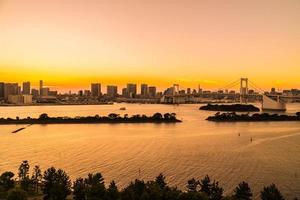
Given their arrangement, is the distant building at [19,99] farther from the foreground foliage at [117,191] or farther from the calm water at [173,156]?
the foreground foliage at [117,191]

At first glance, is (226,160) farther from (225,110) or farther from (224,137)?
(225,110)

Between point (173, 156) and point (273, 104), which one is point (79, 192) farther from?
point (273, 104)

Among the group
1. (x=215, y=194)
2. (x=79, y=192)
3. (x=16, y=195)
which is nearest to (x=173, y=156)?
(x=215, y=194)

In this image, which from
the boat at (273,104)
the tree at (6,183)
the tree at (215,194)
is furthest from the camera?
the boat at (273,104)

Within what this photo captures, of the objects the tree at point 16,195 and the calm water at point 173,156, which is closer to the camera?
the tree at point 16,195

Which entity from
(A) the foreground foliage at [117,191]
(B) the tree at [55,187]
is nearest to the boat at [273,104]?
(A) the foreground foliage at [117,191]

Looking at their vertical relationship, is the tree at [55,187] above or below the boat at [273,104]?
below

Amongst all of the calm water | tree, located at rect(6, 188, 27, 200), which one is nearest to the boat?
the calm water

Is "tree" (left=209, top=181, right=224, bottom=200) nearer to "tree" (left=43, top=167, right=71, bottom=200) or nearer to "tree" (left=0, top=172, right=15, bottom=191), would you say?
"tree" (left=43, top=167, right=71, bottom=200)
